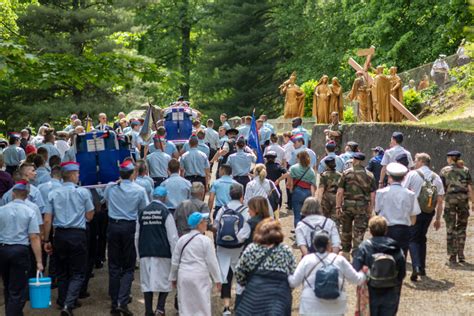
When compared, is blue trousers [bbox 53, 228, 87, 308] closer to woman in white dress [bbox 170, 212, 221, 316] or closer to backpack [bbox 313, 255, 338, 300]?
woman in white dress [bbox 170, 212, 221, 316]

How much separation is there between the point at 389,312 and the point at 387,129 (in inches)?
565

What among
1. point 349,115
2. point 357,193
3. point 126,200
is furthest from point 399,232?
point 349,115

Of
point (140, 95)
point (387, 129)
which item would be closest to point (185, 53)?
point (140, 95)

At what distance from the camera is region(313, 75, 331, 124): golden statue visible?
31036 millimetres

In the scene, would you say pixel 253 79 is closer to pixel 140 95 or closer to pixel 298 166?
pixel 140 95

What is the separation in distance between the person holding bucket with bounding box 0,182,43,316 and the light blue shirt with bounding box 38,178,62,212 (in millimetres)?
1548

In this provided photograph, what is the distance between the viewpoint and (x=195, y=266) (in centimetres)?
1030

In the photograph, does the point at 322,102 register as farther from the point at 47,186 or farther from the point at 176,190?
the point at 47,186

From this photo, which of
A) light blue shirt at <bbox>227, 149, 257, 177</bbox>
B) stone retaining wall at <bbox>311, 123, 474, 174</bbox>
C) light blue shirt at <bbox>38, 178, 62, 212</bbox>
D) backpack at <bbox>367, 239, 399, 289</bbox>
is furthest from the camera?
stone retaining wall at <bbox>311, 123, 474, 174</bbox>

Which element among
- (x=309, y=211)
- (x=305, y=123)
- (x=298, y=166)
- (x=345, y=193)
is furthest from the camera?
(x=305, y=123)

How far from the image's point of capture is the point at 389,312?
965 centimetres

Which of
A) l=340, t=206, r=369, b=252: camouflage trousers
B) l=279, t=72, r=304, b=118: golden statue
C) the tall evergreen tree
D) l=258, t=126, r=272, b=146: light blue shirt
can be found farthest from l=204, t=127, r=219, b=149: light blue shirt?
the tall evergreen tree

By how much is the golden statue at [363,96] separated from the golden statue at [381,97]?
0.43 m

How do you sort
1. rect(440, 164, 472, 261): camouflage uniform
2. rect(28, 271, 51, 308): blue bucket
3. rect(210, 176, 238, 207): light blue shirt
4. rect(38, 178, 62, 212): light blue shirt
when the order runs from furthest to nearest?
rect(440, 164, 472, 261): camouflage uniform
rect(210, 176, 238, 207): light blue shirt
rect(38, 178, 62, 212): light blue shirt
rect(28, 271, 51, 308): blue bucket
